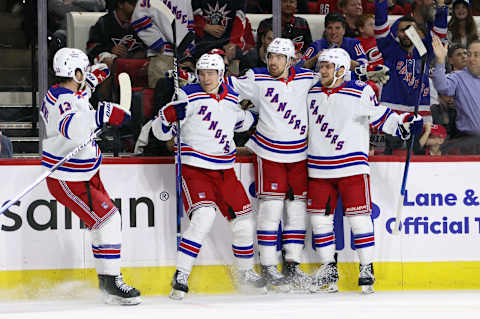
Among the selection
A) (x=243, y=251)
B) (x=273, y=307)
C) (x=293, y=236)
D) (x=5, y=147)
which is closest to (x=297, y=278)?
(x=293, y=236)

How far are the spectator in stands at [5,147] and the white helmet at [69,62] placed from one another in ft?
1.63

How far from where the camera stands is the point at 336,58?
16.8 ft

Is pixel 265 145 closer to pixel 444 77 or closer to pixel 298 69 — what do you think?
pixel 298 69

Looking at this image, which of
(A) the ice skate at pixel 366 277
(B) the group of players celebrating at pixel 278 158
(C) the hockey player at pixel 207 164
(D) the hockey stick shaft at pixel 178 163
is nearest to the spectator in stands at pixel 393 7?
(B) the group of players celebrating at pixel 278 158

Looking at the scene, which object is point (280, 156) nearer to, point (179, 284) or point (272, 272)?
point (272, 272)

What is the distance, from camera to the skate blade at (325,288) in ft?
17.1

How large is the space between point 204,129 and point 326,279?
1061 mm

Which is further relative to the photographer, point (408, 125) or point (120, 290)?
point (408, 125)

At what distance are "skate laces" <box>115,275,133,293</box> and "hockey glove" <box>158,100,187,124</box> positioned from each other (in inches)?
33.6

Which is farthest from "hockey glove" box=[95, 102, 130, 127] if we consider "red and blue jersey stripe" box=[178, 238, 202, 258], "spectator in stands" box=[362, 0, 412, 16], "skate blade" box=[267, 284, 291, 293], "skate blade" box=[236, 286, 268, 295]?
"spectator in stands" box=[362, 0, 412, 16]

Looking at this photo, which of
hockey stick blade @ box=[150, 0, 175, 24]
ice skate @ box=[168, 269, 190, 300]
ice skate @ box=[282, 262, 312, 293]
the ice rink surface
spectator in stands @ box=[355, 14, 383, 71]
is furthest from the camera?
spectator in stands @ box=[355, 14, 383, 71]

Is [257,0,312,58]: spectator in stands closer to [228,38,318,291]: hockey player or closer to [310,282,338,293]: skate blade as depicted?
[228,38,318,291]: hockey player

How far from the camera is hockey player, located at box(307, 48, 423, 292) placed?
5.12m

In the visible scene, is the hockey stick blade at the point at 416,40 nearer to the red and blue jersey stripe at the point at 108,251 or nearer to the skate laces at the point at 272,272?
the skate laces at the point at 272,272
